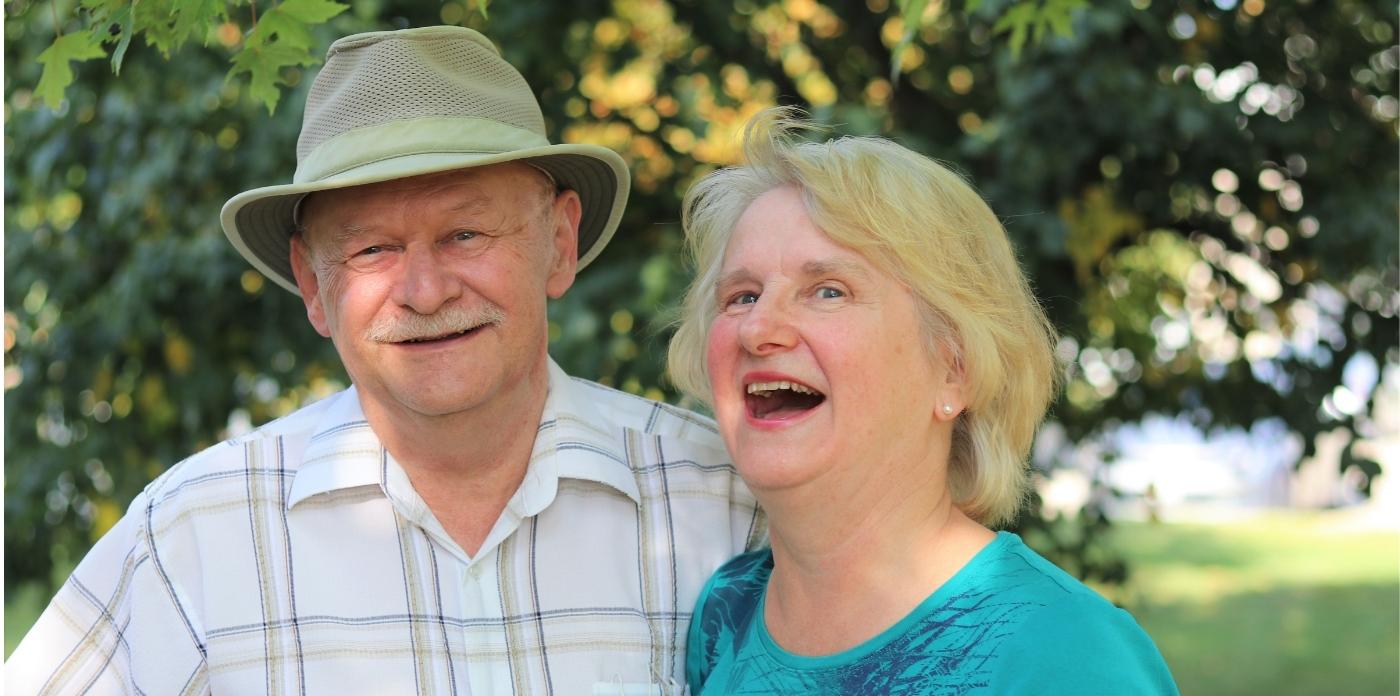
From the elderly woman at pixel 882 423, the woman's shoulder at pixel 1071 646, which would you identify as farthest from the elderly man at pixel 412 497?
the woman's shoulder at pixel 1071 646

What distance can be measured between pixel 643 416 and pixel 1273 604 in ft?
30.6

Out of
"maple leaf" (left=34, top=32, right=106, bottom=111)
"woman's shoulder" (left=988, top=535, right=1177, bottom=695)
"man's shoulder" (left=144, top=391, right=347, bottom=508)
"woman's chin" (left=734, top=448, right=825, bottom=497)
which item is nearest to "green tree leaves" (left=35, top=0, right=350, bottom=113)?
"maple leaf" (left=34, top=32, right=106, bottom=111)

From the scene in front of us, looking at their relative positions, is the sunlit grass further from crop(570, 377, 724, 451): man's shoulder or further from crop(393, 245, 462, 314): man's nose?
crop(393, 245, 462, 314): man's nose

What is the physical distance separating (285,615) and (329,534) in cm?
17

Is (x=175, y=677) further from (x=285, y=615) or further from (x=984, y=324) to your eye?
Answer: (x=984, y=324)

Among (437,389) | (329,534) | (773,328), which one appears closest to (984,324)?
(773,328)

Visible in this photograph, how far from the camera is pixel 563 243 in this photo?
2941 mm

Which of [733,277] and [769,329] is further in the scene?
[733,277]

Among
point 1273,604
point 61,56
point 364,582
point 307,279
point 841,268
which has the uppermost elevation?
point 841,268

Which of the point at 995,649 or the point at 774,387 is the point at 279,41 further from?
the point at 995,649

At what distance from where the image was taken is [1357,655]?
913 centimetres

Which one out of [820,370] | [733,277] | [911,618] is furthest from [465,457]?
[911,618]

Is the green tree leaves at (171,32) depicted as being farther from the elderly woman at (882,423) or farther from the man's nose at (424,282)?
the elderly woman at (882,423)

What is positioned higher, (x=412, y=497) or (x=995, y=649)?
(x=995, y=649)
